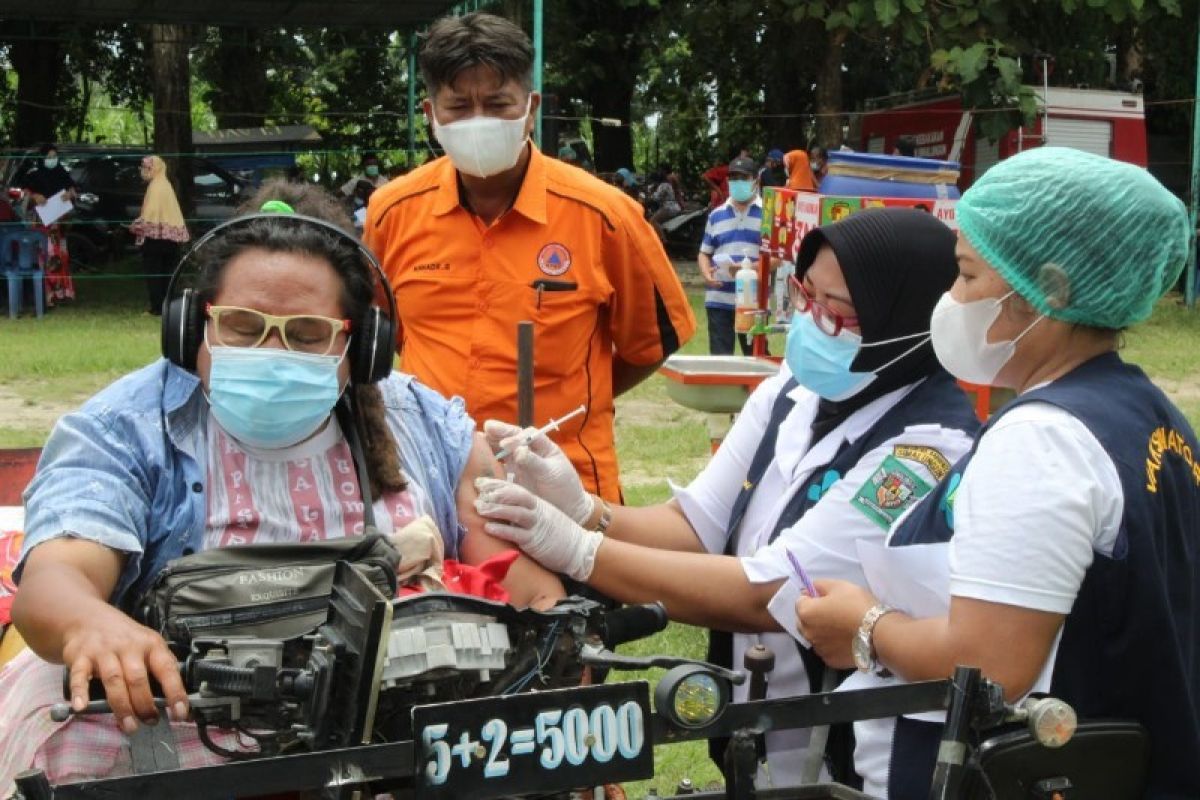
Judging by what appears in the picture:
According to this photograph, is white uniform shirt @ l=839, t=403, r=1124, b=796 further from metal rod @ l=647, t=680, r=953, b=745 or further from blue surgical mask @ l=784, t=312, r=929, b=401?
blue surgical mask @ l=784, t=312, r=929, b=401

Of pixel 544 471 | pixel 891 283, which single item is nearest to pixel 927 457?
pixel 891 283

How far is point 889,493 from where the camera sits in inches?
100

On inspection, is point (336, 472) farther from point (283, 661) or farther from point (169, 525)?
point (283, 661)

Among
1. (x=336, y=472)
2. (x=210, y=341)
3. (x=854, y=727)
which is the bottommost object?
(x=854, y=727)

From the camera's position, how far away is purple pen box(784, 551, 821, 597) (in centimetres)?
241

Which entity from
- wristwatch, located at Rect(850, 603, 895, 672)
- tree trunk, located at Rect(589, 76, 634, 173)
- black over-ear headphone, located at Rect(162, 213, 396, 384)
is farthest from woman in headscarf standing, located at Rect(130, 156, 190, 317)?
wristwatch, located at Rect(850, 603, 895, 672)

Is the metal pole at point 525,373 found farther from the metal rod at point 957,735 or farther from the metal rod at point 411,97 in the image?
the metal rod at point 411,97

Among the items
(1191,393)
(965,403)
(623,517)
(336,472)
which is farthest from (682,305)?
(1191,393)

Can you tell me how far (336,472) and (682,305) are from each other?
5.75 ft

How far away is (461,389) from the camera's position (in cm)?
388

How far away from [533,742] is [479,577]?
0.83 meters

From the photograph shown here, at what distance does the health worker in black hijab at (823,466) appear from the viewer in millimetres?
2574

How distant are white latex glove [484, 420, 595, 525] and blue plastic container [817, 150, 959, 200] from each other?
4151 mm

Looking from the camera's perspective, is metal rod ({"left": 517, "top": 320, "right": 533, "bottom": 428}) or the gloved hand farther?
metal rod ({"left": 517, "top": 320, "right": 533, "bottom": 428})
